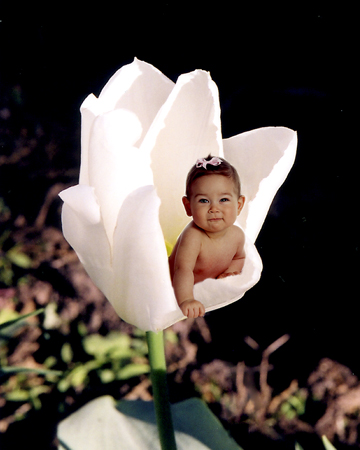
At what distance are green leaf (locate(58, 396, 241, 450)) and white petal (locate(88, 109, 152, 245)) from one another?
0.25m

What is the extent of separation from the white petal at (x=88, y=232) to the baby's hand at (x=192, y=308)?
6 centimetres

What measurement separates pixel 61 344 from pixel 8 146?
10.5 inches

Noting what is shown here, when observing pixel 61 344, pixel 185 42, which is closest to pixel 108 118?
pixel 185 42

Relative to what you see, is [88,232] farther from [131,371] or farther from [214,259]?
[131,371]

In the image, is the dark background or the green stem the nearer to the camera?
the green stem

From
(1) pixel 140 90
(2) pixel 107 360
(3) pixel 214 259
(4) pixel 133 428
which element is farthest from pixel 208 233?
(2) pixel 107 360

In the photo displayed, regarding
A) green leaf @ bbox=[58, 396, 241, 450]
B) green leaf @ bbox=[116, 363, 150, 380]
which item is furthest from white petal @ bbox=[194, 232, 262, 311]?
green leaf @ bbox=[116, 363, 150, 380]

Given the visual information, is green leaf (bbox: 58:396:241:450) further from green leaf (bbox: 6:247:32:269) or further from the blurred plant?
green leaf (bbox: 6:247:32:269)

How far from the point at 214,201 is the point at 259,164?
0.34ft

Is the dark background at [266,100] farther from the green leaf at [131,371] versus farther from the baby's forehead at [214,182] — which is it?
the baby's forehead at [214,182]

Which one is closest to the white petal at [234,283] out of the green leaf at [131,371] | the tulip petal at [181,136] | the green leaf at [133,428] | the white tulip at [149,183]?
the white tulip at [149,183]

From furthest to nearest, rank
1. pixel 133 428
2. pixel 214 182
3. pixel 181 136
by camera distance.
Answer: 1. pixel 133 428
2. pixel 181 136
3. pixel 214 182

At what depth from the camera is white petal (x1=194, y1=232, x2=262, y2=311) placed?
191 millimetres

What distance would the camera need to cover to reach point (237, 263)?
0.20m
